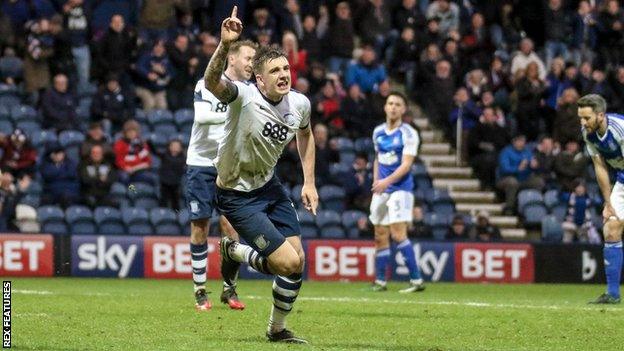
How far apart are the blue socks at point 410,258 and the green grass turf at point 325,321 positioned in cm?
27

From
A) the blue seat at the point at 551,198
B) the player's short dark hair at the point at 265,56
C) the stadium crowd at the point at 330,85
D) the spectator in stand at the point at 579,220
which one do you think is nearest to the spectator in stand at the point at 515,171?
the stadium crowd at the point at 330,85

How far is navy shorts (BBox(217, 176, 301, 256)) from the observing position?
10016 millimetres

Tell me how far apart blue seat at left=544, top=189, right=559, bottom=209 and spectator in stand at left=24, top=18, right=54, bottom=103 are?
8.81 meters

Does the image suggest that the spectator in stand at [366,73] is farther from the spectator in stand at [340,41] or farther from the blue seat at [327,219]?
the blue seat at [327,219]

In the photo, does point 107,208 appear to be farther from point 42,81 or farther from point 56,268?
point 42,81

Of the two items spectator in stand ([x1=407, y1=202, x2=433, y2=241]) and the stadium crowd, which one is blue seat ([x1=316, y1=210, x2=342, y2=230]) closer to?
the stadium crowd

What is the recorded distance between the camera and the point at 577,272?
20781 mm

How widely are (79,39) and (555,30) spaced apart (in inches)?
382

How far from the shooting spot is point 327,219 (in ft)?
70.8

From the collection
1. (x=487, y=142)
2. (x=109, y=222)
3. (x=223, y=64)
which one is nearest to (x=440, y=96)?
(x=487, y=142)

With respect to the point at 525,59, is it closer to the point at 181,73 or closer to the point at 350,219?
the point at 350,219

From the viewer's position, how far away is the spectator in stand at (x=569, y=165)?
923 inches

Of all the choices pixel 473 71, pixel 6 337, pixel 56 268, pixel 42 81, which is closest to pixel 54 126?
pixel 42 81

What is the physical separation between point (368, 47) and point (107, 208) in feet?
20.4
